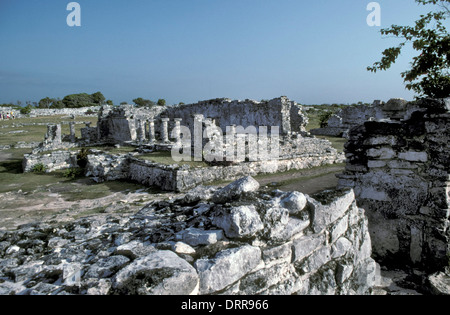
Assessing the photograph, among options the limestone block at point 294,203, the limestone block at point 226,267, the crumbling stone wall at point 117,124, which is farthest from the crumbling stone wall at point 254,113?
the limestone block at point 226,267

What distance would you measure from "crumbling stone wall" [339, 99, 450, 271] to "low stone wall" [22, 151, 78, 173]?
14.4m

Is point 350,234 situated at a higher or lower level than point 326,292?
higher

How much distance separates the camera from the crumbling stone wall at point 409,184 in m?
4.62

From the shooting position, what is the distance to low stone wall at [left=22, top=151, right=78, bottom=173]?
48.5ft

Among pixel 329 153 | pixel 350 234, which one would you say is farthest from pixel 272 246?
pixel 329 153

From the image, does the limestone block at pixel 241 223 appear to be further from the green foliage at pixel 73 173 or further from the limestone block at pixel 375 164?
the green foliage at pixel 73 173

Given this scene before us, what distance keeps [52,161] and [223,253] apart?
16.0 m

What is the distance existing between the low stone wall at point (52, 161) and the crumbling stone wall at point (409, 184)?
1444cm

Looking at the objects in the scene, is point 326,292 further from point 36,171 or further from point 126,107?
point 126,107

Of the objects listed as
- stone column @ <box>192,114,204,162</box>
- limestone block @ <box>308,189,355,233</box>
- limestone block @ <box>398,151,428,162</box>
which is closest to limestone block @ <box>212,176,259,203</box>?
limestone block @ <box>308,189,355,233</box>

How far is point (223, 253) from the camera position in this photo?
237 cm

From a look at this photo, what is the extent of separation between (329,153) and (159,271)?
510 inches

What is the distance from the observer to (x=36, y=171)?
14734 mm
